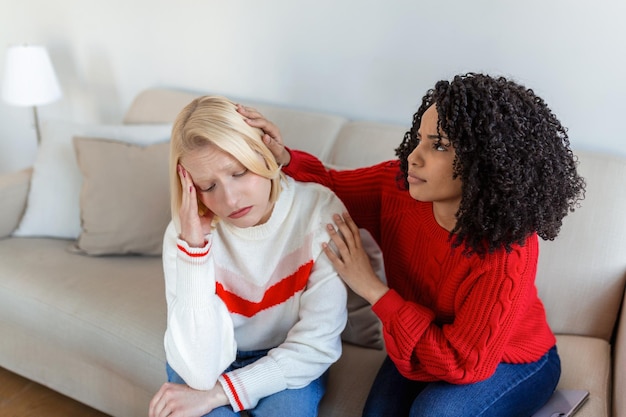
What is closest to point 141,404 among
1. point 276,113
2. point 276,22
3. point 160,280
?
point 160,280

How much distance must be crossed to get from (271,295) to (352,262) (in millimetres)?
195

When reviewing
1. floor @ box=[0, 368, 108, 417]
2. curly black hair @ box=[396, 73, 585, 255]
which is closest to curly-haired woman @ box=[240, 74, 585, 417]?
curly black hair @ box=[396, 73, 585, 255]

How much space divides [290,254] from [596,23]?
1.00 m

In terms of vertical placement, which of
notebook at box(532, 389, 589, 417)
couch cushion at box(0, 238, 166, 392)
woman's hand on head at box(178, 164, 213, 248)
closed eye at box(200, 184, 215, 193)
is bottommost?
couch cushion at box(0, 238, 166, 392)

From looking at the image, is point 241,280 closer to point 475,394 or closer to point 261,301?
point 261,301

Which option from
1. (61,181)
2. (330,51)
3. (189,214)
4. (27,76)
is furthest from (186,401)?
(27,76)

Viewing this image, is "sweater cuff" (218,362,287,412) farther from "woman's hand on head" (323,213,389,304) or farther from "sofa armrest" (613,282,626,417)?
"sofa armrest" (613,282,626,417)

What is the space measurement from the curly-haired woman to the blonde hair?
0.04m

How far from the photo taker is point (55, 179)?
1969 mm

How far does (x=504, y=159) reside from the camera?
98 centimetres

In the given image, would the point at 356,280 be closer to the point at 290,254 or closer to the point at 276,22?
the point at 290,254

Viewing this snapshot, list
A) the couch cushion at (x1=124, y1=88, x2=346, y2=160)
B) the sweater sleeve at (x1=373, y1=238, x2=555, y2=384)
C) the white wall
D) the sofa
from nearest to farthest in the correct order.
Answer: the sweater sleeve at (x1=373, y1=238, x2=555, y2=384), the sofa, the white wall, the couch cushion at (x1=124, y1=88, x2=346, y2=160)

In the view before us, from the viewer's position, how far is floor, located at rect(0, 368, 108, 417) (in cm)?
182

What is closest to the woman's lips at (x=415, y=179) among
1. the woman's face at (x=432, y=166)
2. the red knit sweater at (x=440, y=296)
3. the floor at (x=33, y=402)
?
the woman's face at (x=432, y=166)
